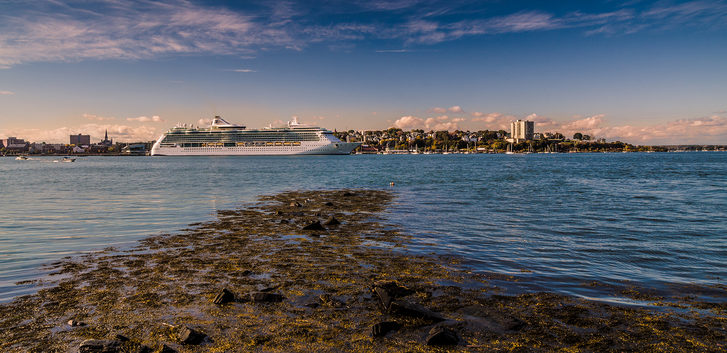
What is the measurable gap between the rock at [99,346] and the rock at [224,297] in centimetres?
197

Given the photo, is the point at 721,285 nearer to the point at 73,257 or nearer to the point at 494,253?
the point at 494,253

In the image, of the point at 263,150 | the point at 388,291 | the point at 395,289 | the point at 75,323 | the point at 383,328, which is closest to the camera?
the point at 383,328

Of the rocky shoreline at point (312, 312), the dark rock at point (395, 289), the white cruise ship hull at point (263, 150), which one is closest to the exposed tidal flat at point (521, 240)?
the rocky shoreline at point (312, 312)

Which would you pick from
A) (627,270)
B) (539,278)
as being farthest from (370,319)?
(627,270)

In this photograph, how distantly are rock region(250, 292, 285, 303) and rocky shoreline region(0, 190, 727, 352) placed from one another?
3 cm

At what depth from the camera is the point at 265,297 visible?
26.0ft

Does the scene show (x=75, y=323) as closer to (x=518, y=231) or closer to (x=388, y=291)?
(x=388, y=291)

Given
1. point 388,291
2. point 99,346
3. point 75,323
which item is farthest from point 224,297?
point 388,291

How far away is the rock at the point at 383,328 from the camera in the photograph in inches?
252

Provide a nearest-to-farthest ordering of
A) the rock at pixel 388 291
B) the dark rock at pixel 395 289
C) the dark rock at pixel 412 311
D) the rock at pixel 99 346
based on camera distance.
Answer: the rock at pixel 99 346
the dark rock at pixel 412 311
the rock at pixel 388 291
the dark rock at pixel 395 289

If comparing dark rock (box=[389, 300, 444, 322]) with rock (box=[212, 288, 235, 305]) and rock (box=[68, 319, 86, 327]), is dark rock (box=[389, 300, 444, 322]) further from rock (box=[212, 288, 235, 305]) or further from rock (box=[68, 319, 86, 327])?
rock (box=[68, 319, 86, 327])

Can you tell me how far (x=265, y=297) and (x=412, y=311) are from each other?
293 centimetres

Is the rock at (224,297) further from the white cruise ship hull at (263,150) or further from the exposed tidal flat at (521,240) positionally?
the white cruise ship hull at (263,150)

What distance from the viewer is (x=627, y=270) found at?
34.1 ft
